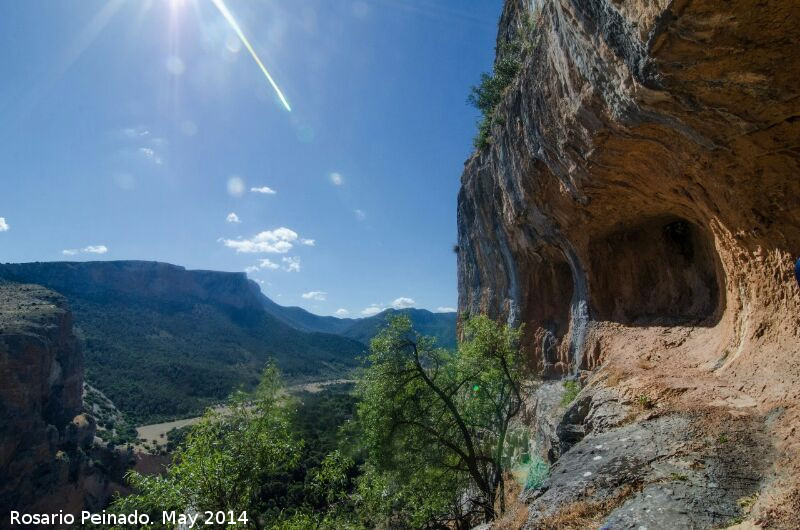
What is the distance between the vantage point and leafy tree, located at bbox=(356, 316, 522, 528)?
479 inches

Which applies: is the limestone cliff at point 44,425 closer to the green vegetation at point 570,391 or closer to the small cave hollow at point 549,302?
the small cave hollow at point 549,302

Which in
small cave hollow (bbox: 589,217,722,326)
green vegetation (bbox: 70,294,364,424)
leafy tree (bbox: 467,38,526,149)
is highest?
leafy tree (bbox: 467,38,526,149)

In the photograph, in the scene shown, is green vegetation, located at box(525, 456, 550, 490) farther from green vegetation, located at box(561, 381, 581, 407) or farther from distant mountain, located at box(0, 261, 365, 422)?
distant mountain, located at box(0, 261, 365, 422)

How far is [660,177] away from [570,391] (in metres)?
7.27

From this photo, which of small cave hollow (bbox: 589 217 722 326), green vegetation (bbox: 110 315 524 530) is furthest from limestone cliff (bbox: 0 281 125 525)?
small cave hollow (bbox: 589 217 722 326)

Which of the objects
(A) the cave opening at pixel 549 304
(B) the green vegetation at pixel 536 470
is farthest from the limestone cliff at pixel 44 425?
(A) the cave opening at pixel 549 304

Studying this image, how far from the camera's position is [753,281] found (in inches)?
326

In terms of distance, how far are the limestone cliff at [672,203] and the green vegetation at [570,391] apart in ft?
2.31

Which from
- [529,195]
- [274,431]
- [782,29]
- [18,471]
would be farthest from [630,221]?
[18,471]

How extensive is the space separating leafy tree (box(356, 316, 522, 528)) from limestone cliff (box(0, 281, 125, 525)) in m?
39.7

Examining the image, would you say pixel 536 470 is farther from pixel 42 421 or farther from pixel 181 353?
pixel 181 353

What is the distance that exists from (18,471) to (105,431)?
18.9 m

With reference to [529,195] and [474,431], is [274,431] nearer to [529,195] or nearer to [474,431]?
[474,431]

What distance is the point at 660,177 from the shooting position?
962 cm
